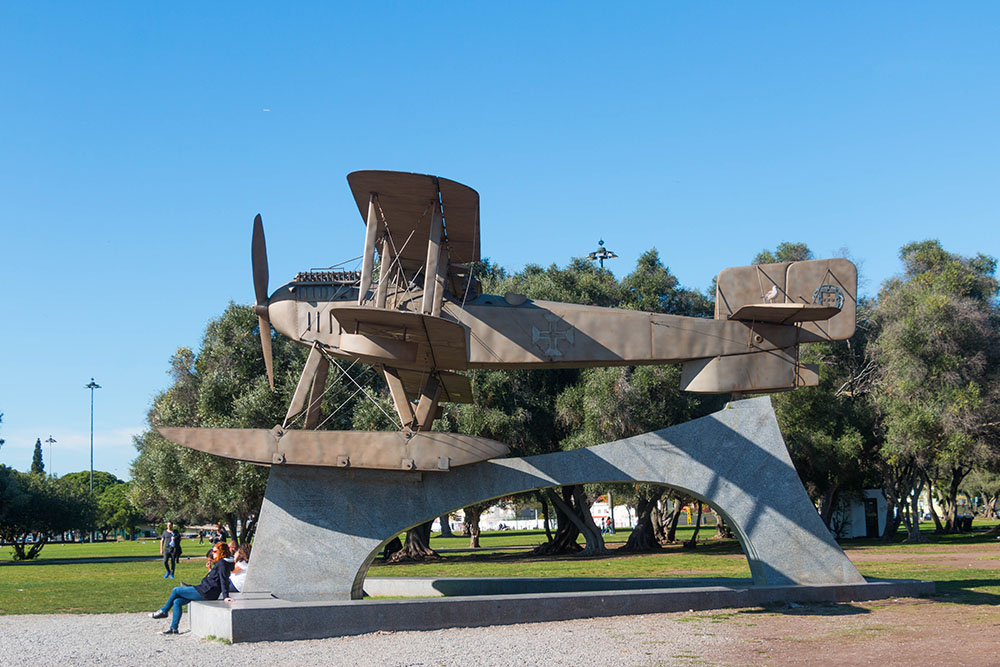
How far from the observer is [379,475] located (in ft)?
42.5

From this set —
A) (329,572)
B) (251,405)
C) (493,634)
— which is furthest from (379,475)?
(251,405)

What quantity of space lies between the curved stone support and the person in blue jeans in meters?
0.37

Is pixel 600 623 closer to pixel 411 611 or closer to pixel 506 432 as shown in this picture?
pixel 411 611

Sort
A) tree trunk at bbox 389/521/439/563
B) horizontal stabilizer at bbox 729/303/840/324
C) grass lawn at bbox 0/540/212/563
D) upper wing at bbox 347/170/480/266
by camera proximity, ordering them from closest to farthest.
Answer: upper wing at bbox 347/170/480/266 → horizontal stabilizer at bbox 729/303/840/324 → tree trunk at bbox 389/521/439/563 → grass lawn at bbox 0/540/212/563

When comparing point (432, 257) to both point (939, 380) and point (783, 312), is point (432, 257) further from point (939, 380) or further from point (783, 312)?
point (939, 380)

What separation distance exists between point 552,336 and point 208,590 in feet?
20.6

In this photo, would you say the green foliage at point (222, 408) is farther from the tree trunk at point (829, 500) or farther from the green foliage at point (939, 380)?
the tree trunk at point (829, 500)

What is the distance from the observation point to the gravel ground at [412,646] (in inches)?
374

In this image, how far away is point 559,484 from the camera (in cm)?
1345

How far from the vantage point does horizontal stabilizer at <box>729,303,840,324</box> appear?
12883 mm

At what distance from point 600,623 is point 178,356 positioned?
2673cm

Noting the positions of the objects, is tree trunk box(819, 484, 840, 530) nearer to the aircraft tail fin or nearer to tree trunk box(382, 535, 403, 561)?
tree trunk box(382, 535, 403, 561)

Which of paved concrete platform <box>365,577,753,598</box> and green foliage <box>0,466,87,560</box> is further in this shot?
green foliage <box>0,466,87,560</box>

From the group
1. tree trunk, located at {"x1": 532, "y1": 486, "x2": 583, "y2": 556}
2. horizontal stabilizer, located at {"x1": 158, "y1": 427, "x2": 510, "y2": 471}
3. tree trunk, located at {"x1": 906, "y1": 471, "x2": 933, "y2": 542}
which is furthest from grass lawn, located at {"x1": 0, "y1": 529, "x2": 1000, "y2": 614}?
horizontal stabilizer, located at {"x1": 158, "y1": 427, "x2": 510, "y2": 471}
